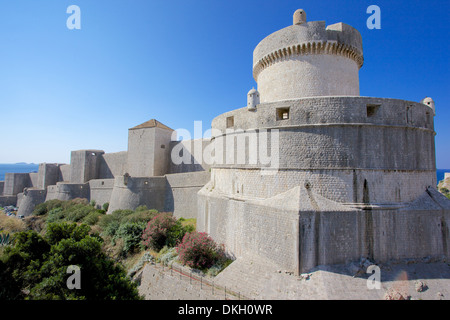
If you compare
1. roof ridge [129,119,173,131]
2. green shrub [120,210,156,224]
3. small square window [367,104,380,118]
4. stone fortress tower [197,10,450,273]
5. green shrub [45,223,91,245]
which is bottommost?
green shrub [120,210,156,224]

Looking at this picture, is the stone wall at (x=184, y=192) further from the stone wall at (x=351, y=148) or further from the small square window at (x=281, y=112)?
the stone wall at (x=351, y=148)

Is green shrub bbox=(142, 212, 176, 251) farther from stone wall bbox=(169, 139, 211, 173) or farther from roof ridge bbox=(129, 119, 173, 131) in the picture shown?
roof ridge bbox=(129, 119, 173, 131)

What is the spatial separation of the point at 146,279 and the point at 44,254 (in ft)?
14.8

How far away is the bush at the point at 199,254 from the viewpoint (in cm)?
964

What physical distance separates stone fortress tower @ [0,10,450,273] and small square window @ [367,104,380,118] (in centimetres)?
5

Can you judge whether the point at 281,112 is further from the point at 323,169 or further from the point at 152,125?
the point at 152,125

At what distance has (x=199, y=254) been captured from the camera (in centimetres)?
980

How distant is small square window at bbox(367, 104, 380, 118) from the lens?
28.1 ft

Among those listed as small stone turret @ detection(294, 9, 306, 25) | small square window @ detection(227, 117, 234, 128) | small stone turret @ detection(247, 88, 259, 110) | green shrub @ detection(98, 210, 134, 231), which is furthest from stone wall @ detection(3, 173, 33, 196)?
small stone turret @ detection(294, 9, 306, 25)

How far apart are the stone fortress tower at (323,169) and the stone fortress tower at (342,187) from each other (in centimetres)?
4

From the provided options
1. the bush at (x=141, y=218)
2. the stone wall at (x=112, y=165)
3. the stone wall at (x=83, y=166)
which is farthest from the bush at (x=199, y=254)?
the stone wall at (x=83, y=166)
